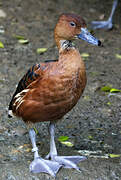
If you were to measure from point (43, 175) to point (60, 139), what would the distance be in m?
0.84

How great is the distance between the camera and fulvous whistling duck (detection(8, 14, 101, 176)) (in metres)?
3.82

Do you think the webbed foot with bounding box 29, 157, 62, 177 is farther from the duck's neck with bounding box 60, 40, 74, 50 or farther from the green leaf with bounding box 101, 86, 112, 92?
the green leaf with bounding box 101, 86, 112, 92

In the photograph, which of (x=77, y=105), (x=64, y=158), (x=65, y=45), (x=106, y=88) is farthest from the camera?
(x=106, y=88)

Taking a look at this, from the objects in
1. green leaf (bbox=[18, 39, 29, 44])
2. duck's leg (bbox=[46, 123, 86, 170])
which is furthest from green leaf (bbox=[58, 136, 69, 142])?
green leaf (bbox=[18, 39, 29, 44])

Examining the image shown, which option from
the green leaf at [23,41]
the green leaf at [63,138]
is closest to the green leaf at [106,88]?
the green leaf at [63,138]

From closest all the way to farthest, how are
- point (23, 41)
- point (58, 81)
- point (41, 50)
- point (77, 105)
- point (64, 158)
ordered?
1. point (58, 81)
2. point (64, 158)
3. point (77, 105)
4. point (41, 50)
5. point (23, 41)

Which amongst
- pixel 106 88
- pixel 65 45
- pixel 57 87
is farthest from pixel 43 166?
pixel 106 88

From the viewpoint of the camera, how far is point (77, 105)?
5641 millimetres

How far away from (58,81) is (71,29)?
554 millimetres

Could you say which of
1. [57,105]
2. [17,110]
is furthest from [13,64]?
[57,105]

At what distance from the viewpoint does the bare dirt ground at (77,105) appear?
165 inches

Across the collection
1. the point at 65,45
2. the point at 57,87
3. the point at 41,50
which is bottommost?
the point at 41,50

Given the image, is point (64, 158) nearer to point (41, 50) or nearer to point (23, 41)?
point (41, 50)

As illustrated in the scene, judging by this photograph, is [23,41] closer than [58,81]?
No
